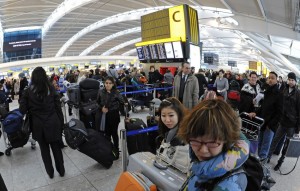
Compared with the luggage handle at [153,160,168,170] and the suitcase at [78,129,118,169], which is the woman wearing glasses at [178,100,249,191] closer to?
the luggage handle at [153,160,168,170]

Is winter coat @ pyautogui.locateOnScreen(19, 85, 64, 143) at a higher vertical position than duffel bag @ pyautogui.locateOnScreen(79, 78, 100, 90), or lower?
lower

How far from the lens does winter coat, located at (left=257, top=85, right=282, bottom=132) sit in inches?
159

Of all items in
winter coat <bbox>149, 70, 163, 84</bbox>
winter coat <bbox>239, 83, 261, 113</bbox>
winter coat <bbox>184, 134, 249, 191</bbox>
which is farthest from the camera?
winter coat <bbox>149, 70, 163, 84</bbox>


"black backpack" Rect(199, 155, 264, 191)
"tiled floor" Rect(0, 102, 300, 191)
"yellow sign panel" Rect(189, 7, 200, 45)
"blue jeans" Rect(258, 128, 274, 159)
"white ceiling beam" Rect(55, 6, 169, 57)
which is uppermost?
"white ceiling beam" Rect(55, 6, 169, 57)

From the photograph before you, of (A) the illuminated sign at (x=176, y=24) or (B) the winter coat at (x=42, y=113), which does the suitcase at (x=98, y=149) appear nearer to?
(B) the winter coat at (x=42, y=113)

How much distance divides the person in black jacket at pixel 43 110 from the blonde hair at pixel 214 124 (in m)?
3.00

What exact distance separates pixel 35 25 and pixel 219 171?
39245 mm

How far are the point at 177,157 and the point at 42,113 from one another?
2467mm

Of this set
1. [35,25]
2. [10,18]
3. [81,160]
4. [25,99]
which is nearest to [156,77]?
[81,160]

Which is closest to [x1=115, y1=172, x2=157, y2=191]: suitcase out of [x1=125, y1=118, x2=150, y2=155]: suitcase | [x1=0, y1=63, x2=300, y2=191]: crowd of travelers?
[x1=0, y1=63, x2=300, y2=191]: crowd of travelers

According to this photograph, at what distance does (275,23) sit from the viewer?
1530cm

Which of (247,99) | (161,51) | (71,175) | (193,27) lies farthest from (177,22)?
(71,175)

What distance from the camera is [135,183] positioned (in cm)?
197

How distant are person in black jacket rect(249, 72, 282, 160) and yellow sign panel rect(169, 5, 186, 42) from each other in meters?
10.1
